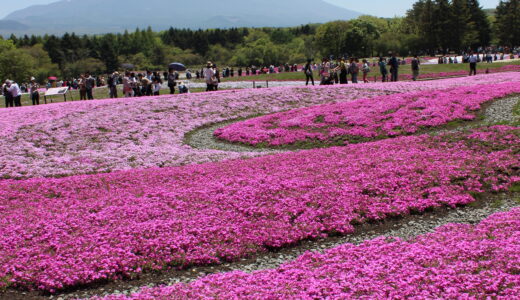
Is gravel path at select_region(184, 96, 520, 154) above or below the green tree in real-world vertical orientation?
below

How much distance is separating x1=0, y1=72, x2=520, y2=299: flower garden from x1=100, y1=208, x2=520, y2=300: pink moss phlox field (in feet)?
0.12

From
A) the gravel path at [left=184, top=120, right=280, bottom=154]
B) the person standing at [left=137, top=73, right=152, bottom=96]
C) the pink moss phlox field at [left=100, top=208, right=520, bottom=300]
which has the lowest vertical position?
the pink moss phlox field at [left=100, top=208, right=520, bottom=300]

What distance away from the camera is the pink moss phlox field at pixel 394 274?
852 cm

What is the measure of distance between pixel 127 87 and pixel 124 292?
110ft

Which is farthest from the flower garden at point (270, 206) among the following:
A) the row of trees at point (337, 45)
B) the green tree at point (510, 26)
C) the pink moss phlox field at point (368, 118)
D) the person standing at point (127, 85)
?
the green tree at point (510, 26)

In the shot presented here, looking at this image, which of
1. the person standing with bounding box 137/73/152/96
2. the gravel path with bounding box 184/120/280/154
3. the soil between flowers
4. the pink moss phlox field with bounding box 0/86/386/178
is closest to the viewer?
the soil between flowers

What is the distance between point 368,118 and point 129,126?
15184mm

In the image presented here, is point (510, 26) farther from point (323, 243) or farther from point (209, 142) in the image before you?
point (323, 243)

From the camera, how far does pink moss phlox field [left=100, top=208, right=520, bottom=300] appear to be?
8.52 meters

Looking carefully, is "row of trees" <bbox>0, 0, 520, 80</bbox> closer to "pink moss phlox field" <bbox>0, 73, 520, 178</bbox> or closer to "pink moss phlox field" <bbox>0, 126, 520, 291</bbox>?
"pink moss phlox field" <bbox>0, 73, 520, 178</bbox>

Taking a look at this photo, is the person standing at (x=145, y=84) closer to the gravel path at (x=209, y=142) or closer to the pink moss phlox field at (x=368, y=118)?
the gravel path at (x=209, y=142)

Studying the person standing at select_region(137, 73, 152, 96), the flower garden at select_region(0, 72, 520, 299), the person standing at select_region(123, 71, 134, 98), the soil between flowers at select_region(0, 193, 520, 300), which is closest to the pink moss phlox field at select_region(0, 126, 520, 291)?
the flower garden at select_region(0, 72, 520, 299)

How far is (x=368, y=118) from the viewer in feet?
88.6

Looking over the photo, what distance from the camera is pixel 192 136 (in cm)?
2866
